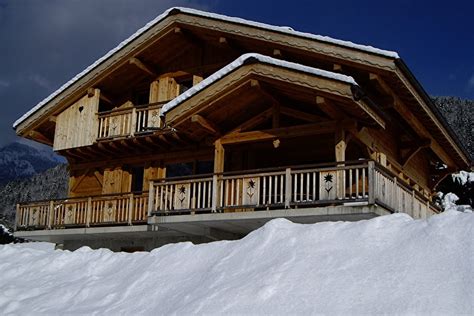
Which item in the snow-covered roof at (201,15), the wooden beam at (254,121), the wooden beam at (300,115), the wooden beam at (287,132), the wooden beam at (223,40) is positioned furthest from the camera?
the wooden beam at (223,40)

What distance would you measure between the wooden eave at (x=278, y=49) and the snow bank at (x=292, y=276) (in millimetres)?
5811

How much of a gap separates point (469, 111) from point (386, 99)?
30153 millimetres

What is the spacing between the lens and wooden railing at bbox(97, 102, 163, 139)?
18641mm

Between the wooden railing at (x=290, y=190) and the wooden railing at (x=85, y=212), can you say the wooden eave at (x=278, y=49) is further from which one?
the wooden railing at (x=85, y=212)

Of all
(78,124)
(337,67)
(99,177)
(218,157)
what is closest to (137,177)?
(99,177)

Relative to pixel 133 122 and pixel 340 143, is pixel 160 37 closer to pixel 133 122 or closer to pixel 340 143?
pixel 133 122

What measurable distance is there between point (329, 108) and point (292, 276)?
6.02 metres

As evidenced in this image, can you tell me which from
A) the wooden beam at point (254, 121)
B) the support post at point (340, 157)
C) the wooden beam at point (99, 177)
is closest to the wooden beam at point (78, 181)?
the wooden beam at point (99, 177)

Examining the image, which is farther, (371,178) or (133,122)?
(133,122)

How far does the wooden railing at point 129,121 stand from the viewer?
1864 cm

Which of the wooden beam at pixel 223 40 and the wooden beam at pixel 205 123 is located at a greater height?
the wooden beam at pixel 223 40

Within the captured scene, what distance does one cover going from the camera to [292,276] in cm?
834

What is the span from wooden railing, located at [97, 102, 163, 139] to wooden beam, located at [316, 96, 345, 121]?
20.3 feet

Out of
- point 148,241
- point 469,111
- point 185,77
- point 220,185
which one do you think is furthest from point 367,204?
point 469,111
